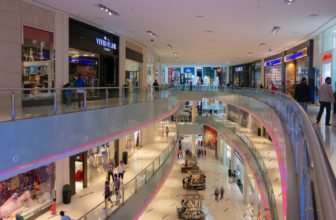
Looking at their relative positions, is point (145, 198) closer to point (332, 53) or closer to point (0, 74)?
point (0, 74)

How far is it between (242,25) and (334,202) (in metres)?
14.3

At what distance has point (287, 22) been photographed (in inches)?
545

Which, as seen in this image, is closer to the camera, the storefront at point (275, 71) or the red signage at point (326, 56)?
the red signage at point (326, 56)

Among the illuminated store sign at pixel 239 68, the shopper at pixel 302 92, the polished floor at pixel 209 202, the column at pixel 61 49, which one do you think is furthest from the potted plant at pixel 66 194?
the illuminated store sign at pixel 239 68

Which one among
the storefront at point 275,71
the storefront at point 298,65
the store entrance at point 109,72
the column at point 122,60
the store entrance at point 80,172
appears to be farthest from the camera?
the storefront at point 275,71

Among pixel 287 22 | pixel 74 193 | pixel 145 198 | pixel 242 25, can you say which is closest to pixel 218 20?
pixel 242 25

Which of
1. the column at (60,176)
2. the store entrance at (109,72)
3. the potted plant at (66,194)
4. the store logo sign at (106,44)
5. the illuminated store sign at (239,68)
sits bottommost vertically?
the potted plant at (66,194)

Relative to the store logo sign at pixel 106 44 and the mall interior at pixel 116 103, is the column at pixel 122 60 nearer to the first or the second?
the mall interior at pixel 116 103

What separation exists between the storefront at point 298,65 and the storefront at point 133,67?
371 inches

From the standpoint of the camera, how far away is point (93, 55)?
54.3 ft

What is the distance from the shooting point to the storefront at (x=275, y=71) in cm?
2716

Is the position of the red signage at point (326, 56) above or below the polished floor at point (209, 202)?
above

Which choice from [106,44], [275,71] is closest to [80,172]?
[106,44]

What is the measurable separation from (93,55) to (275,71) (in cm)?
1779
